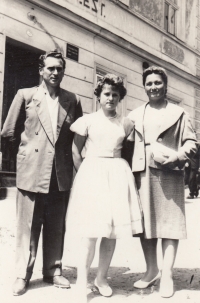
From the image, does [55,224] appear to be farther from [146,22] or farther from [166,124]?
[146,22]

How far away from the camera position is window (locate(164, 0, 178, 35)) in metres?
12.1

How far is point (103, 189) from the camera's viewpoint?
2.99 m

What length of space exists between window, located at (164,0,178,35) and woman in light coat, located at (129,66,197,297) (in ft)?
31.0

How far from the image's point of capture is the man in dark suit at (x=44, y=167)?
126 inches

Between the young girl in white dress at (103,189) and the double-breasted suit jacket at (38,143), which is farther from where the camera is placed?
the double-breasted suit jacket at (38,143)

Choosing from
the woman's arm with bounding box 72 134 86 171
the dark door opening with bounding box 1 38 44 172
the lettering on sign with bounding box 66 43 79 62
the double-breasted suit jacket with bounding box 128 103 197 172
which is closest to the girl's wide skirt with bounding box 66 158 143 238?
the woman's arm with bounding box 72 134 86 171

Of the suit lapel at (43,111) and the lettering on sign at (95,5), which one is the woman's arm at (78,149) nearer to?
Result: the suit lapel at (43,111)

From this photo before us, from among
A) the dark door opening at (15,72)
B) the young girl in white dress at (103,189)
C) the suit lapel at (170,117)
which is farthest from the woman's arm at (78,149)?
the dark door opening at (15,72)

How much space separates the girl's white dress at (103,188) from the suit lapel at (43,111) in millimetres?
202

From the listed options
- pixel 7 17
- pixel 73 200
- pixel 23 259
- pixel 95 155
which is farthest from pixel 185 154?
pixel 7 17

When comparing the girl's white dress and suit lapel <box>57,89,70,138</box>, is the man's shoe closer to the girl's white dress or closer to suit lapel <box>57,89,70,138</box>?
the girl's white dress

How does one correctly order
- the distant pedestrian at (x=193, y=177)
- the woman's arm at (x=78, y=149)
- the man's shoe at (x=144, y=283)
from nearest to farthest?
1. the woman's arm at (x=78, y=149)
2. the man's shoe at (x=144, y=283)
3. the distant pedestrian at (x=193, y=177)

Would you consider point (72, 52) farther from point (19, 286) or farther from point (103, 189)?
point (19, 286)

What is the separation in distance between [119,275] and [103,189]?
3.75ft
